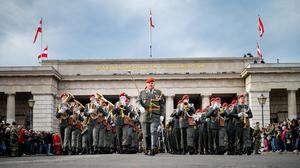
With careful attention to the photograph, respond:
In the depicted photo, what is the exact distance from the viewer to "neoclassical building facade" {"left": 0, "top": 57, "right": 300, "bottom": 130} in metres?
47.7

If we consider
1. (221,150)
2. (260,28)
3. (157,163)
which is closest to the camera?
(157,163)

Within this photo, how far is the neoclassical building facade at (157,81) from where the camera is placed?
156ft

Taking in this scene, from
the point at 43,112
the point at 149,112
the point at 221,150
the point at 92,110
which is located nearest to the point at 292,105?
the point at 43,112

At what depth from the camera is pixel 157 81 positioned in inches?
1983

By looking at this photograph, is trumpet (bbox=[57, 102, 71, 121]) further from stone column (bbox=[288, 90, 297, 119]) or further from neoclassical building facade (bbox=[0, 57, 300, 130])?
stone column (bbox=[288, 90, 297, 119])

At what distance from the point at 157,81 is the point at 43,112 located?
38.7 feet

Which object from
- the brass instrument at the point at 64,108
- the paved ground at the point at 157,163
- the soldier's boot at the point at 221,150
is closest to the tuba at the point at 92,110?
the brass instrument at the point at 64,108

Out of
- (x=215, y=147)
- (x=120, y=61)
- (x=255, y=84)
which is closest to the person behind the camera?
(x=215, y=147)

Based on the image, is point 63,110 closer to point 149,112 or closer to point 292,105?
point 149,112

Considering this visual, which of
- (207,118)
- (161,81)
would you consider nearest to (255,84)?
(161,81)

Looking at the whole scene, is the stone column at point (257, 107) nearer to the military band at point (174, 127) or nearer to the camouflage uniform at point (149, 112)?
the military band at point (174, 127)

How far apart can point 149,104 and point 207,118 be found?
15.2ft

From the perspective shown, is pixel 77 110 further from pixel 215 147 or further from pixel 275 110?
pixel 275 110

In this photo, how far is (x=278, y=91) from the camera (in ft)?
169
